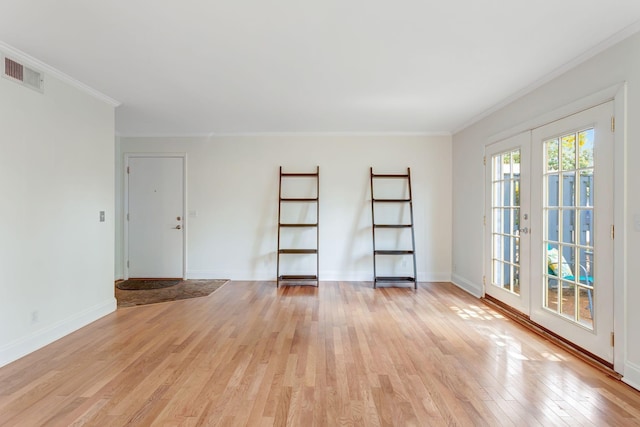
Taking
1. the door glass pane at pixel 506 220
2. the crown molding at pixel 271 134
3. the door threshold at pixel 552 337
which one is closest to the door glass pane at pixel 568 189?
the door glass pane at pixel 506 220

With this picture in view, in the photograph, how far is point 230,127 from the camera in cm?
500

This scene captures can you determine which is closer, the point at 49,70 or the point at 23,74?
the point at 23,74

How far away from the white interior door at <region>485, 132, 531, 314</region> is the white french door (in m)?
0.01

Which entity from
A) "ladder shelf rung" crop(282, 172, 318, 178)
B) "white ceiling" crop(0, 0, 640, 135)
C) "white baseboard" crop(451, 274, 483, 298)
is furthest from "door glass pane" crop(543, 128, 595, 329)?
"ladder shelf rung" crop(282, 172, 318, 178)

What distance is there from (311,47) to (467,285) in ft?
12.7

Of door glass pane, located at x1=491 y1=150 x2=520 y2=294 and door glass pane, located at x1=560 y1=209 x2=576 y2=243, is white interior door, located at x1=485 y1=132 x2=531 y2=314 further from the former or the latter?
door glass pane, located at x1=560 y1=209 x2=576 y2=243

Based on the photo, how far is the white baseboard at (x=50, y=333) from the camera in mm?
2541

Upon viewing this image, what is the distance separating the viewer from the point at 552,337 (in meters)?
2.97

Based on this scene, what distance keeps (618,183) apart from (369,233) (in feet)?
10.9

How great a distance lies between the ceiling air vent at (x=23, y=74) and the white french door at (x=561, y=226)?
4.48 meters

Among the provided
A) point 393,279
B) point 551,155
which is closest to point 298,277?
point 393,279

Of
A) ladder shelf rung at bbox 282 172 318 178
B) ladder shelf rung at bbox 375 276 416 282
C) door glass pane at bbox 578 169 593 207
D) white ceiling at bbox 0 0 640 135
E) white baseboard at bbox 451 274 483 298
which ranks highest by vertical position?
white ceiling at bbox 0 0 640 135

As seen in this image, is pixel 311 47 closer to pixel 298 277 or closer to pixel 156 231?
pixel 298 277

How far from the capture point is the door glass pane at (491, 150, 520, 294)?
11.9 feet
